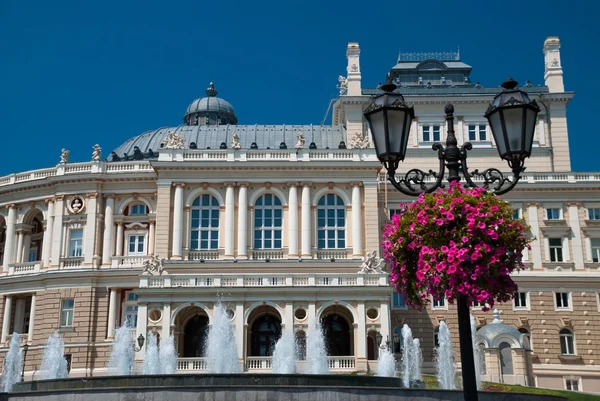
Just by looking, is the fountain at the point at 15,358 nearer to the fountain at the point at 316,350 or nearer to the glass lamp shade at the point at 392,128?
the fountain at the point at 316,350

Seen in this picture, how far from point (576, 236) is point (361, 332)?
72.2 ft

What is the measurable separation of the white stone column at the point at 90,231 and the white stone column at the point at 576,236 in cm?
3841

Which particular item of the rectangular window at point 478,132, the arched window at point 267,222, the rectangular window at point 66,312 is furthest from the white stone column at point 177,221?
the rectangular window at point 478,132

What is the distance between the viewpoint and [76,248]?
205 feet

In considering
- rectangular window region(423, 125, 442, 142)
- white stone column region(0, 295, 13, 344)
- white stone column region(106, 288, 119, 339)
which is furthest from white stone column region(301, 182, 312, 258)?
white stone column region(0, 295, 13, 344)

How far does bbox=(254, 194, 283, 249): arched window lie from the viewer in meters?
59.4

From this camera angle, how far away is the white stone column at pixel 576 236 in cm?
6200

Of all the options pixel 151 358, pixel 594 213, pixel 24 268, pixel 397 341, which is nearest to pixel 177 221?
pixel 151 358

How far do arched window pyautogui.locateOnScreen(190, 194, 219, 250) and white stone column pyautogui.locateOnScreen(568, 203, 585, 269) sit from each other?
1126 inches

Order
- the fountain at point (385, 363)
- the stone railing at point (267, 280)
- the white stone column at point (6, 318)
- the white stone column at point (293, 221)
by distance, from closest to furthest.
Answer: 1. the fountain at point (385, 363)
2. the stone railing at point (267, 280)
3. the white stone column at point (293, 221)
4. the white stone column at point (6, 318)

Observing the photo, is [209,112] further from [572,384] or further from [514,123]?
[514,123]

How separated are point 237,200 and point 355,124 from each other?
1397 cm

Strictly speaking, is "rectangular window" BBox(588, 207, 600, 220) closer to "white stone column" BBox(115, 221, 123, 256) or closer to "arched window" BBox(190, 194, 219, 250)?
"arched window" BBox(190, 194, 219, 250)

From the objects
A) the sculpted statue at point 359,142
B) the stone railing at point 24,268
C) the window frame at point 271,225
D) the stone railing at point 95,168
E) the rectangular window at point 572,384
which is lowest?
the rectangular window at point 572,384
